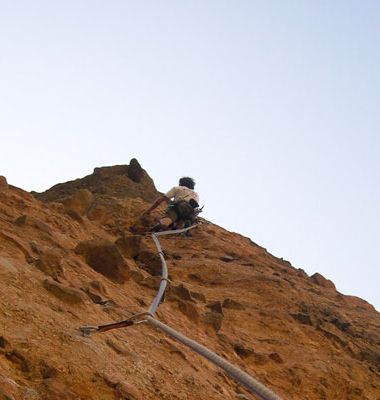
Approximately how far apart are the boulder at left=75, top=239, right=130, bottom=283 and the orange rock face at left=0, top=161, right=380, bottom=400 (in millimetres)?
12

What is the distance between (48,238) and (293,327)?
362 cm

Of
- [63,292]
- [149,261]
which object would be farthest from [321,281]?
[63,292]

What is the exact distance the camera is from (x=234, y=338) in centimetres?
693

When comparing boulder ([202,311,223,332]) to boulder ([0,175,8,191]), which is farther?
boulder ([0,175,8,191])

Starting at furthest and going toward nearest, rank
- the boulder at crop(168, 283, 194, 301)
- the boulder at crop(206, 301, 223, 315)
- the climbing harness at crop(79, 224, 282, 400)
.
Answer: the boulder at crop(206, 301, 223, 315) → the boulder at crop(168, 283, 194, 301) → the climbing harness at crop(79, 224, 282, 400)

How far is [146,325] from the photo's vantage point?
17.6 feet

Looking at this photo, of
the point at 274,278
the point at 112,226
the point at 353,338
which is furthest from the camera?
the point at 112,226

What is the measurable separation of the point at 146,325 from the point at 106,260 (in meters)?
1.40

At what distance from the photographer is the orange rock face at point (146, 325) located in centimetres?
383

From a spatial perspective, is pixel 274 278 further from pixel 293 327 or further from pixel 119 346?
pixel 119 346

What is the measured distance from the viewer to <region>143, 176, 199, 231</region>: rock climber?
1080 centimetres

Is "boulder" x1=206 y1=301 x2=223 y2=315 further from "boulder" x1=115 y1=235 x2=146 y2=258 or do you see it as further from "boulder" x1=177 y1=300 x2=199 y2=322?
"boulder" x1=115 y1=235 x2=146 y2=258

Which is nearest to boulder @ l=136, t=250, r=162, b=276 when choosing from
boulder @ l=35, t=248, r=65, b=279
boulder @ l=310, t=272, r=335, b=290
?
boulder @ l=35, t=248, r=65, b=279

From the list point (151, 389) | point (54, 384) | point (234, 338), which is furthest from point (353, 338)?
point (54, 384)
